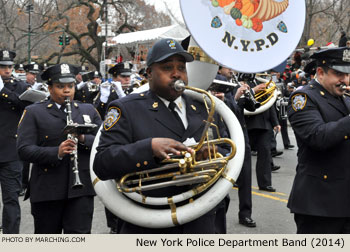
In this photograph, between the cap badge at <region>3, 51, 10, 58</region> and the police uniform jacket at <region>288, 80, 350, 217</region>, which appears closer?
the police uniform jacket at <region>288, 80, 350, 217</region>

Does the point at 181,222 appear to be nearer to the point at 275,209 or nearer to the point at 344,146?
the point at 344,146

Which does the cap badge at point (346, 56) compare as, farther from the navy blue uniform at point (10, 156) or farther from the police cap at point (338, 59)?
the navy blue uniform at point (10, 156)

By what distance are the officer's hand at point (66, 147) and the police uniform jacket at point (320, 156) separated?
5.74ft

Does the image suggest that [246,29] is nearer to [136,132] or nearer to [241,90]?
[136,132]

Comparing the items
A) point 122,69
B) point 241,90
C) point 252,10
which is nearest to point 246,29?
point 252,10

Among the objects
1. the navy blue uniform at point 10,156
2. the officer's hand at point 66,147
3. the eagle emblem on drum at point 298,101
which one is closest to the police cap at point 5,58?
the navy blue uniform at point 10,156

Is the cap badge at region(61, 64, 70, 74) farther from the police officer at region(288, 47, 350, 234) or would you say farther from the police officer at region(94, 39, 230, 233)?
the police officer at region(288, 47, 350, 234)

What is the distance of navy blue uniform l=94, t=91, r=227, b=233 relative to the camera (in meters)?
2.65

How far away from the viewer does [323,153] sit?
11.9ft

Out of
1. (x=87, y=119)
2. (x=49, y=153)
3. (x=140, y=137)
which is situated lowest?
(x=49, y=153)

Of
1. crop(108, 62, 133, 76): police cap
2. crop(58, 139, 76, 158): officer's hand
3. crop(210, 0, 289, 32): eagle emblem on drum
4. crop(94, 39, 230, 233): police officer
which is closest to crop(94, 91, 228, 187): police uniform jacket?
crop(94, 39, 230, 233): police officer

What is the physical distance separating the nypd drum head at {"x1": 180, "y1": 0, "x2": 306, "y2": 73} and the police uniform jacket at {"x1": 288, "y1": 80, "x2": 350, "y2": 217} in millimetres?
681

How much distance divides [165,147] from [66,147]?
1.59 meters

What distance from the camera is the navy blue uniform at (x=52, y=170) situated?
405 cm
